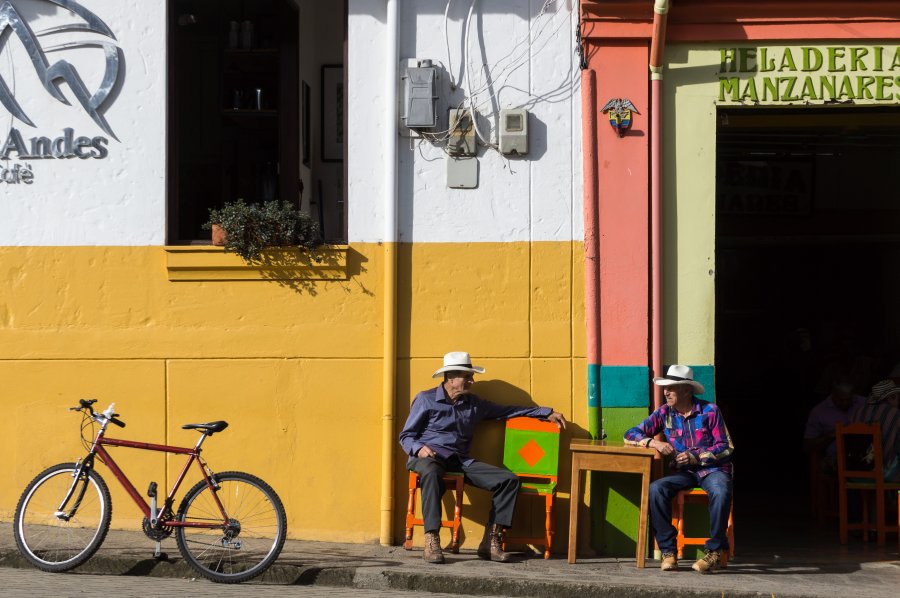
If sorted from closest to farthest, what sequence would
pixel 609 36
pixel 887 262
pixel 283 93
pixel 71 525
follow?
pixel 71 525
pixel 609 36
pixel 283 93
pixel 887 262

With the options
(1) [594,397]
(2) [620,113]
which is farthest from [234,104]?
(1) [594,397]

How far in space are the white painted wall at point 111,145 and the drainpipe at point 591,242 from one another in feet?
10.0

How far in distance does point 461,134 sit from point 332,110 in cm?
200

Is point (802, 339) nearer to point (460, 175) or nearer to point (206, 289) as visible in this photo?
point (460, 175)

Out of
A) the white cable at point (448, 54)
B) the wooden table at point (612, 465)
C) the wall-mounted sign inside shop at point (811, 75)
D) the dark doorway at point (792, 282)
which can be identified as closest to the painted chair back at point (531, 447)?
the wooden table at point (612, 465)

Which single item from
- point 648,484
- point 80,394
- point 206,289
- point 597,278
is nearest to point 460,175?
point 597,278

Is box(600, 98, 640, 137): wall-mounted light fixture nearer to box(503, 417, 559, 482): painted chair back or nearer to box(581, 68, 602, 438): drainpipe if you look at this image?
box(581, 68, 602, 438): drainpipe

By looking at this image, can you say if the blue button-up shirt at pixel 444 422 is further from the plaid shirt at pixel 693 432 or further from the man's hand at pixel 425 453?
the plaid shirt at pixel 693 432

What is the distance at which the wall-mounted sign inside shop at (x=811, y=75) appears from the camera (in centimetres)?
823

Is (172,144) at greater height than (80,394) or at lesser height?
greater

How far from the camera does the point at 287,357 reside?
8.45m

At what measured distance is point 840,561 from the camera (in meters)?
8.33

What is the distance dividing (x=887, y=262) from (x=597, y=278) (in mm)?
6774

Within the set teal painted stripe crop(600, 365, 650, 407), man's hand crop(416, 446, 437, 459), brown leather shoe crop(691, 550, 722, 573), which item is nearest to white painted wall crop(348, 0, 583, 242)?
teal painted stripe crop(600, 365, 650, 407)
